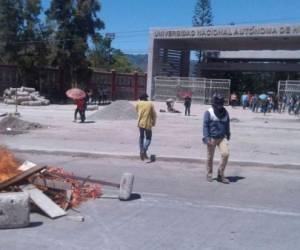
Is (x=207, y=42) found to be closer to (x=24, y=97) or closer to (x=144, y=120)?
(x=24, y=97)

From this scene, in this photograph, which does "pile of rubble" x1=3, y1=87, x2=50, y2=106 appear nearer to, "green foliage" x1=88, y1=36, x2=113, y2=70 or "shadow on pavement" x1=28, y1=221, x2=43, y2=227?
"shadow on pavement" x1=28, y1=221, x2=43, y2=227

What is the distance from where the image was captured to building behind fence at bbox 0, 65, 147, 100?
4753cm

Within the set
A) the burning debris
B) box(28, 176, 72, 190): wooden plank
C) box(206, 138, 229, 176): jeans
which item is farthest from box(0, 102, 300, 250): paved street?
box(28, 176, 72, 190): wooden plank

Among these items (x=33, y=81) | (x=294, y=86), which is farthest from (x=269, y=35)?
(x=33, y=81)

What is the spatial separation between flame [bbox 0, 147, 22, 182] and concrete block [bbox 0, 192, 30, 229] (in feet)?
3.86

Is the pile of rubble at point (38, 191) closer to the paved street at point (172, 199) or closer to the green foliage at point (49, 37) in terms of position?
the paved street at point (172, 199)

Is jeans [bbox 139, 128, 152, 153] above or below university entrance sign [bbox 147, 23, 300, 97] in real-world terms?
below

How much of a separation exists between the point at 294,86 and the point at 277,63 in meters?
10.7

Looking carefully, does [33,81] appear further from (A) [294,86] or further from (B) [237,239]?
(B) [237,239]

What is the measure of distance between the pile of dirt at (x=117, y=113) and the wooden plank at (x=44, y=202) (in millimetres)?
19268

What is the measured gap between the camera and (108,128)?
22.8 m

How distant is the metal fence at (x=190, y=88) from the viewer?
46438mm

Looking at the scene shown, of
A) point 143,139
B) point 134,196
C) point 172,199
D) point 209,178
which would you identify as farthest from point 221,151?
point 143,139

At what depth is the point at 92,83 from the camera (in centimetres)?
5297
